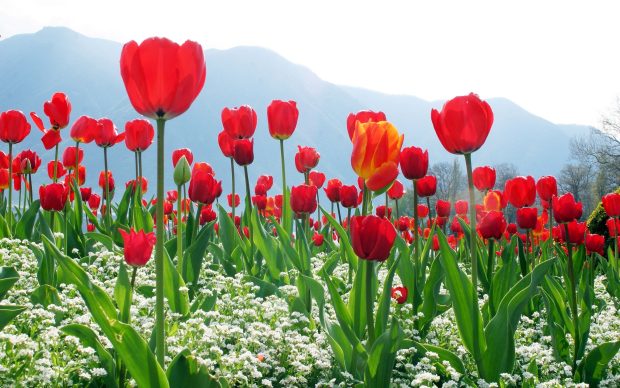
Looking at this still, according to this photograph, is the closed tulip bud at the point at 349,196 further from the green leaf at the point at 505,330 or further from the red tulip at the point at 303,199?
the green leaf at the point at 505,330

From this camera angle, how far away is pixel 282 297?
344 cm

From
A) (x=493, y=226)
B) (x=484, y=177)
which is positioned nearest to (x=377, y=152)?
(x=493, y=226)

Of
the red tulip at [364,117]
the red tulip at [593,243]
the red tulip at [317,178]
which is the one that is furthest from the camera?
the red tulip at [317,178]

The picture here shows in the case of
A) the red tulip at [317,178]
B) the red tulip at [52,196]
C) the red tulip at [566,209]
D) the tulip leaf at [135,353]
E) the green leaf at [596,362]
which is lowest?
the green leaf at [596,362]

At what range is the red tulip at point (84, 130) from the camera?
4.46 m

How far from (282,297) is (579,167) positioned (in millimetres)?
50564

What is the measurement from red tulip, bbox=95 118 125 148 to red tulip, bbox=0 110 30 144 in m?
0.51

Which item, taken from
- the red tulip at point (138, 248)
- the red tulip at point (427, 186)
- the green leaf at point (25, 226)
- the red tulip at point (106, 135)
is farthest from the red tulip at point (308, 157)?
the red tulip at point (138, 248)

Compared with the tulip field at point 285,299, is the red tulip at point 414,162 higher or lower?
higher

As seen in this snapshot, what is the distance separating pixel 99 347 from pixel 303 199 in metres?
2.01

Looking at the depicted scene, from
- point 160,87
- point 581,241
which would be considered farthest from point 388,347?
point 581,241

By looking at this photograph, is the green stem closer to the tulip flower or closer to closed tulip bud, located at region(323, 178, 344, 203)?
the tulip flower

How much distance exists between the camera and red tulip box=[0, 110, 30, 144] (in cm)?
438

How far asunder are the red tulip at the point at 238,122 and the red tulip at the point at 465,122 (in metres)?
1.71
